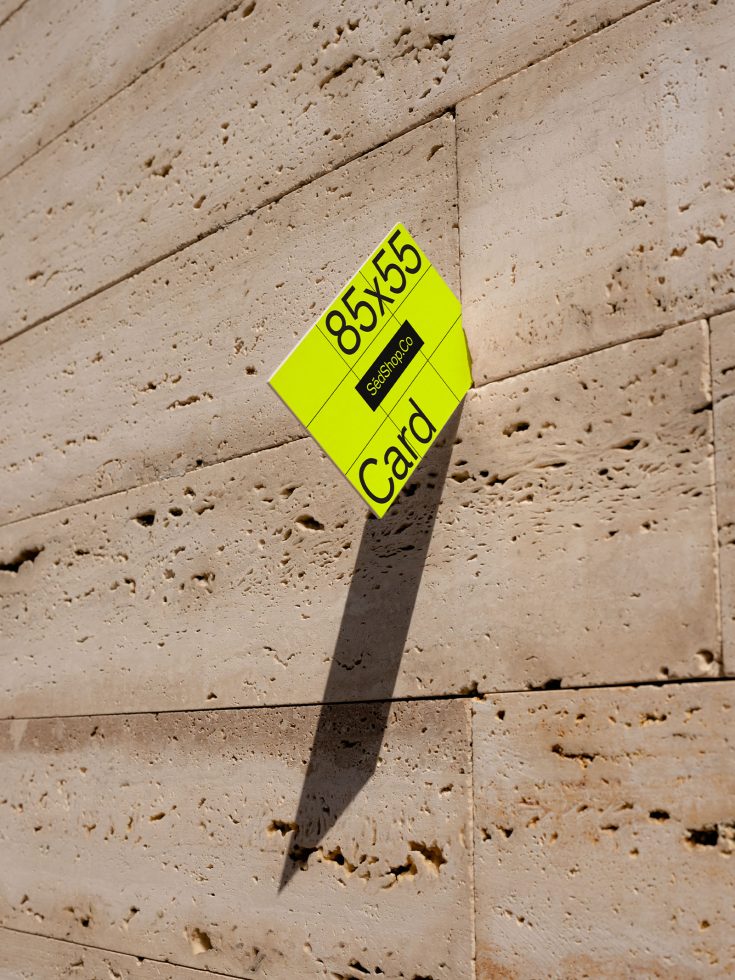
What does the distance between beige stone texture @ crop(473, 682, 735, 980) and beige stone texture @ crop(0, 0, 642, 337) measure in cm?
129

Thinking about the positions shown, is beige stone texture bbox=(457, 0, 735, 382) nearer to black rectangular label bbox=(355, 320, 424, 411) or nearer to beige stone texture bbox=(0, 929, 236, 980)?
black rectangular label bbox=(355, 320, 424, 411)

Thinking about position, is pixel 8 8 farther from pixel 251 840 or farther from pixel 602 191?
pixel 251 840

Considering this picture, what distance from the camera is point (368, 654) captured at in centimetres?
218

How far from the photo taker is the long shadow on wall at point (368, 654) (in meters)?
2.15

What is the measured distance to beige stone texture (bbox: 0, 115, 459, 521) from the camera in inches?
92.7

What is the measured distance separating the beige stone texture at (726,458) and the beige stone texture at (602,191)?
71 mm

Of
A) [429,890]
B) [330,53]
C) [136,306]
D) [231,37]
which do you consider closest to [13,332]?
[136,306]

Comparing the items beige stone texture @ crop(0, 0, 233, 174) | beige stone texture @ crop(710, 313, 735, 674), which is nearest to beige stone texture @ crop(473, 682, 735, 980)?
beige stone texture @ crop(710, 313, 735, 674)

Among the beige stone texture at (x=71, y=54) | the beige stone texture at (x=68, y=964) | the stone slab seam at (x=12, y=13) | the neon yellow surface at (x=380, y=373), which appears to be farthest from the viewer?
the stone slab seam at (x=12, y=13)

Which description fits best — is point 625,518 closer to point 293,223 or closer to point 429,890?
point 429,890

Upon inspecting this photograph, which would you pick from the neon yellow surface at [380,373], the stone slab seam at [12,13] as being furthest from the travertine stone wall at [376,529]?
the stone slab seam at [12,13]

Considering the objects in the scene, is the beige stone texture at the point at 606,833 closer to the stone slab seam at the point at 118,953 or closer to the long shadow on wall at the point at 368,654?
the long shadow on wall at the point at 368,654

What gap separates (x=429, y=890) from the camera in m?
2.02

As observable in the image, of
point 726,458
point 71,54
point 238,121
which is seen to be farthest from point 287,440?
point 71,54
